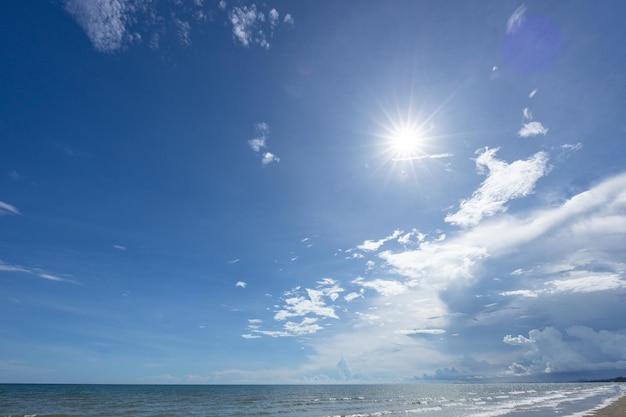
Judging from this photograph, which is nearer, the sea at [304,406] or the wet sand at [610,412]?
the wet sand at [610,412]

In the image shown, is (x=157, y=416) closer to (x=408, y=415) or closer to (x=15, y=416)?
(x=15, y=416)

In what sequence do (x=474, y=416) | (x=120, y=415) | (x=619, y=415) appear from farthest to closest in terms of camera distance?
(x=120, y=415) → (x=474, y=416) → (x=619, y=415)

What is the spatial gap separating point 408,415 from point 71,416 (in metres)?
44.0

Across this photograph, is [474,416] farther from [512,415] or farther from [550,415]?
[550,415]

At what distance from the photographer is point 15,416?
4197 centimetres

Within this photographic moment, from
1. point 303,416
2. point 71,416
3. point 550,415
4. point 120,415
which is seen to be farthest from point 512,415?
point 71,416

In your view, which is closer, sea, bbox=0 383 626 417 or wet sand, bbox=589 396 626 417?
wet sand, bbox=589 396 626 417

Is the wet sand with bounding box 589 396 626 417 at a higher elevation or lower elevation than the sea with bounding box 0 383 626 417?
lower

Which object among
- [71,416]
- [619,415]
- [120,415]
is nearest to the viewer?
[619,415]

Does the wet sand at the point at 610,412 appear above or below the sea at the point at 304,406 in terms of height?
below

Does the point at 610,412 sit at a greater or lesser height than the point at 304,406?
lesser

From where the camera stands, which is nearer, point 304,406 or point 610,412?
point 610,412

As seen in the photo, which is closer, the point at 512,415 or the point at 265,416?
the point at 512,415

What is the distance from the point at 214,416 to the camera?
46.6 meters
